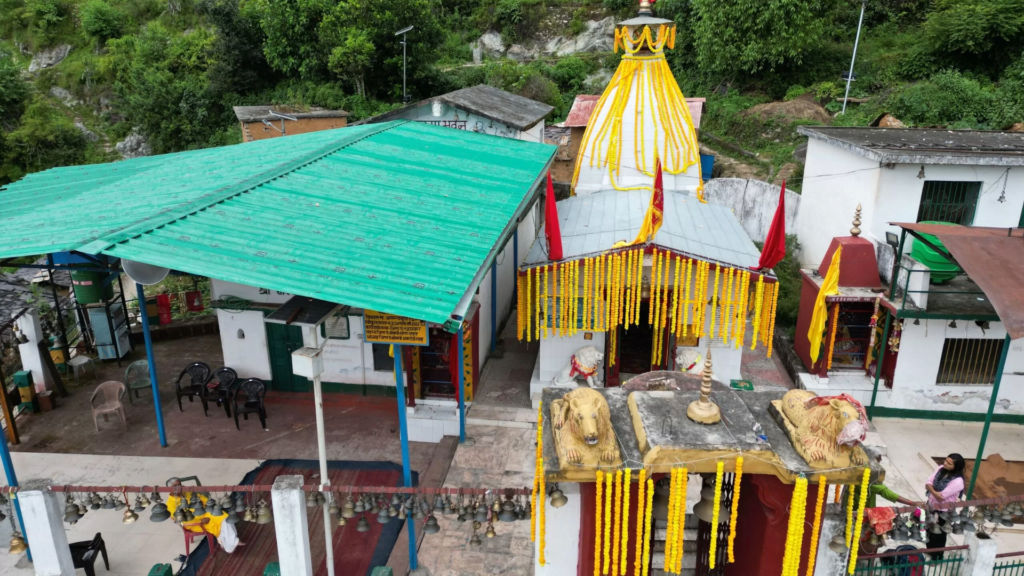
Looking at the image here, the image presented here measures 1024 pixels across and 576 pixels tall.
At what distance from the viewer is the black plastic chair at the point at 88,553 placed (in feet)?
26.5

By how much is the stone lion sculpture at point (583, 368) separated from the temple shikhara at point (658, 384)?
0.04m

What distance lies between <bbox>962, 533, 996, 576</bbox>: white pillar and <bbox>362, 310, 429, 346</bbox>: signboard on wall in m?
6.37

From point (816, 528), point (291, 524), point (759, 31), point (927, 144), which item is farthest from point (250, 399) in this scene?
point (759, 31)

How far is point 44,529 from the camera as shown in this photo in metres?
7.48

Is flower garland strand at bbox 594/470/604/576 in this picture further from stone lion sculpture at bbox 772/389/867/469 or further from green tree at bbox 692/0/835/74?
green tree at bbox 692/0/835/74

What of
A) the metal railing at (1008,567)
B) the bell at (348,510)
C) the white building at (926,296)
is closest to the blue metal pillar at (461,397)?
the bell at (348,510)

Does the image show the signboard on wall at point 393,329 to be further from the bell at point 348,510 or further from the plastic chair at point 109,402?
the plastic chair at point 109,402

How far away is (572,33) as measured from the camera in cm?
3994

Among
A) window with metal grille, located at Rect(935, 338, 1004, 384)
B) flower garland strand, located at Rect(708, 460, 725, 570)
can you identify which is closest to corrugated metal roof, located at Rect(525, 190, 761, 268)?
window with metal grille, located at Rect(935, 338, 1004, 384)

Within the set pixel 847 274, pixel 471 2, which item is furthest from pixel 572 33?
pixel 847 274

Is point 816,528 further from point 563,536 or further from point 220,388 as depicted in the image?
point 220,388

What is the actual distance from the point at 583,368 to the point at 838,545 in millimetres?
6448

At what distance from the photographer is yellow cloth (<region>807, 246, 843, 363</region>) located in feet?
38.9

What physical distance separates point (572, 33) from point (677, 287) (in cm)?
3240
